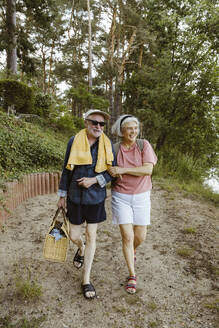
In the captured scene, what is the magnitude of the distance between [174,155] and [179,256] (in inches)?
249

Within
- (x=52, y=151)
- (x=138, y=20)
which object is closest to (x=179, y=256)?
(x=52, y=151)

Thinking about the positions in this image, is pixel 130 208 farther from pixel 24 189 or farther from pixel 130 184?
pixel 24 189

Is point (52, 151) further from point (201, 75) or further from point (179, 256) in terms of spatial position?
point (201, 75)

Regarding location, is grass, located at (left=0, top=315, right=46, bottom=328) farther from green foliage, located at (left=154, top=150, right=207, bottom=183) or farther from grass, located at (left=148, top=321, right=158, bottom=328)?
green foliage, located at (left=154, top=150, right=207, bottom=183)

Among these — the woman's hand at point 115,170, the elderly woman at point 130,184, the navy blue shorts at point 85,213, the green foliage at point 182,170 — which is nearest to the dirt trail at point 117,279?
the elderly woman at point 130,184

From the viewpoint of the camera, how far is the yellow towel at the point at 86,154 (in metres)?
2.37

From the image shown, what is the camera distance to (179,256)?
350 cm

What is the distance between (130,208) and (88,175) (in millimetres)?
600

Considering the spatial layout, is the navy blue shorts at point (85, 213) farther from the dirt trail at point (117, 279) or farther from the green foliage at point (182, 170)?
the green foliage at point (182, 170)

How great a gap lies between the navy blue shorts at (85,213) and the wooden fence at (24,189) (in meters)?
1.67

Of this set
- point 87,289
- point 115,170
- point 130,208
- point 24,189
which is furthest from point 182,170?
point 87,289

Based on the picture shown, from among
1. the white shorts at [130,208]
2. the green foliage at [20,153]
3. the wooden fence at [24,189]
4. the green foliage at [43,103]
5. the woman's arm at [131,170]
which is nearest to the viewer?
the woman's arm at [131,170]

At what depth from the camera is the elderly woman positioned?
2.56 metres

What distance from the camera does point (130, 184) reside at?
2598 mm
